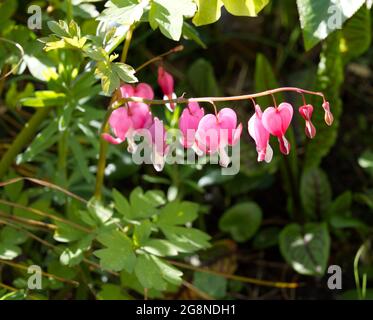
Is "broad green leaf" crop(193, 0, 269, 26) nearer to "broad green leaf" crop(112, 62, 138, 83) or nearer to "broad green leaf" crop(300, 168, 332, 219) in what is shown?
"broad green leaf" crop(112, 62, 138, 83)

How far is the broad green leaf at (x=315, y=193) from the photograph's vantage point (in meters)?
1.83

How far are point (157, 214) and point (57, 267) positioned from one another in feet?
0.78

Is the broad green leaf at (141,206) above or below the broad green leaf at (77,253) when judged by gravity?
above

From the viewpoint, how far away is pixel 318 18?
4.20 ft

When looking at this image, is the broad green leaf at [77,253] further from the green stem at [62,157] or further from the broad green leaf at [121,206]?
the green stem at [62,157]

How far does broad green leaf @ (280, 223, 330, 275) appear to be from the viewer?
1670 millimetres

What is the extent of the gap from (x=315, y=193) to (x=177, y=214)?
22.1 inches

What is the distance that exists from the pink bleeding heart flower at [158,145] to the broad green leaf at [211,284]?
537 millimetres

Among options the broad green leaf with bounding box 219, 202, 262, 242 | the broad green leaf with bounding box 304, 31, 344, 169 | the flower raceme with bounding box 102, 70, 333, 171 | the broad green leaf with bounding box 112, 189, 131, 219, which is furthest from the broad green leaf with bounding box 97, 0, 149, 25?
the broad green leaf with bounding box 219, 202, 262, 242

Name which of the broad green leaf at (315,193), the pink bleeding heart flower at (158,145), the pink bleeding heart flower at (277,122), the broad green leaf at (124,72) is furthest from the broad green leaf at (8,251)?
the broad green leaf at (315,193)

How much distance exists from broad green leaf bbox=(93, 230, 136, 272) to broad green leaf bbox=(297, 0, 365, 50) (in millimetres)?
496

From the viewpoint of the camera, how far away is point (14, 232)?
1390 millimetres

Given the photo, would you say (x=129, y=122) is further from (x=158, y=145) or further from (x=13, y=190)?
(x=13, y=190)
